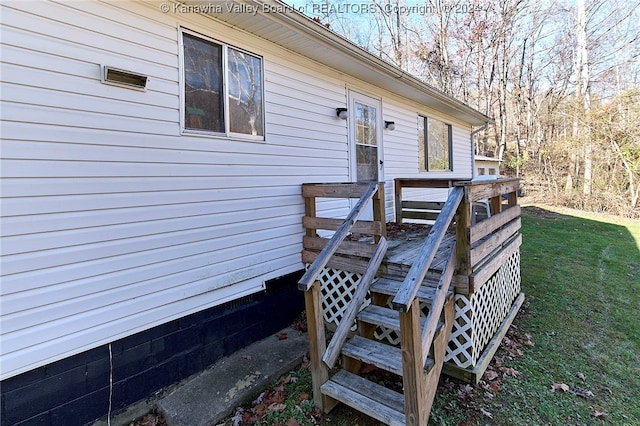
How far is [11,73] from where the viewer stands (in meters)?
2.17

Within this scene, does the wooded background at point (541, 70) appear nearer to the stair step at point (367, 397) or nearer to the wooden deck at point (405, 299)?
the wooden deck at point (405, 299)

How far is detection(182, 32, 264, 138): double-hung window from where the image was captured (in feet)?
10.5

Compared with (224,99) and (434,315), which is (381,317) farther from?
(224,99)

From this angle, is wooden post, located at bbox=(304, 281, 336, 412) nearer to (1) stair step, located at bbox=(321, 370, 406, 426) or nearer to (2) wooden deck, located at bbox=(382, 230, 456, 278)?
(1) stair step, located at bbox=(321, 370, 406, 426)

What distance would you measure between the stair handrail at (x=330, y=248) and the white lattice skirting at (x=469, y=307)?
895mm

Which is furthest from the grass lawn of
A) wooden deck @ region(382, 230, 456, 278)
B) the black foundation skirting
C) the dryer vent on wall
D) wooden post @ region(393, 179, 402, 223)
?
the dryer vent on wall

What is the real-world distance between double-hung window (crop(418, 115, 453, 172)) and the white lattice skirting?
3487 millimetres

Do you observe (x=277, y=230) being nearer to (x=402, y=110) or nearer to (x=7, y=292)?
(x=7, y=292)

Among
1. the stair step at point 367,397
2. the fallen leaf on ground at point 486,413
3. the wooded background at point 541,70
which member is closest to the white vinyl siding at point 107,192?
the stair step at point 367,397

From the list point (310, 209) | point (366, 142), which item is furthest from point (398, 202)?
point (310, 209)

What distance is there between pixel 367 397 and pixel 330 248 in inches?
45.0

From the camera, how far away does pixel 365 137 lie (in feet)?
18.6

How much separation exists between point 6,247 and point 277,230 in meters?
2.39

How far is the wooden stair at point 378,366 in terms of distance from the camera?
2324 mm
